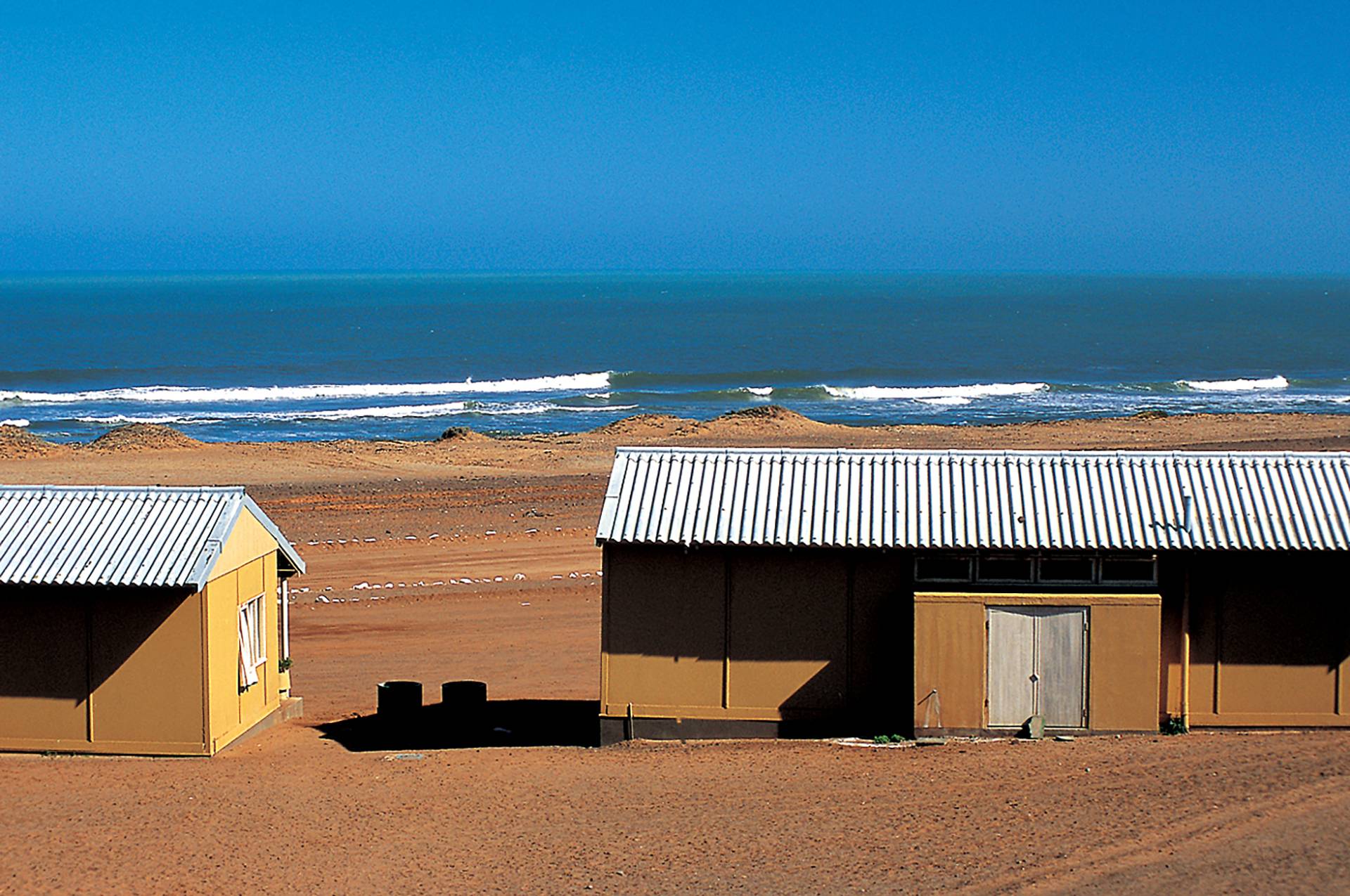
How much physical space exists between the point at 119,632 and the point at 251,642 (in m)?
1.64

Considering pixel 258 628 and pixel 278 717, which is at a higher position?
pixel 258 628

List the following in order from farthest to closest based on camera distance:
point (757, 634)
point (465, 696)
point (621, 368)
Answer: point (621, 368), point (465, 696), point (757, 634)

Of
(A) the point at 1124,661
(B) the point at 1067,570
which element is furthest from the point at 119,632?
(A) the point at 1124,661

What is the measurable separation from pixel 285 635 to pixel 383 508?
15.2 m

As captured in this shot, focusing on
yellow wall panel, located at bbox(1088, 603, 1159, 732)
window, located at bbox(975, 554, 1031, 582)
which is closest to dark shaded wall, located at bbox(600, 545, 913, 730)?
window, located at bbox(975, 554, 1031, 582)

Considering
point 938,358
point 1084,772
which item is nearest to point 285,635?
point 1084,772

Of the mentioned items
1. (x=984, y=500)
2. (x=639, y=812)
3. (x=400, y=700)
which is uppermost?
(x=984, y=500)

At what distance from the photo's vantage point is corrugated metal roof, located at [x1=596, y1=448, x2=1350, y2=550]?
612 inches

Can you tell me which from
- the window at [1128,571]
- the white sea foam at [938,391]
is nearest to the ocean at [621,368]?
the white sea foam at [938,391]

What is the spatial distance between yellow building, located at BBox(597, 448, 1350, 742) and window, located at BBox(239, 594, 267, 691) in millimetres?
3988

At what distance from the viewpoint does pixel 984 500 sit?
16.0 meters

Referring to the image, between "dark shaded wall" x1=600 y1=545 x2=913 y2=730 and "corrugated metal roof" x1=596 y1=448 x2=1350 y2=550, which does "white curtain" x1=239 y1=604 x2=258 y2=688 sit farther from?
"corrugated metal roof" x1=596 y1=448 x2=1350 y2=550

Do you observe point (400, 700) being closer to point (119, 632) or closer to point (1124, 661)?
point (119, 632)

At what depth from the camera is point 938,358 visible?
293ft
